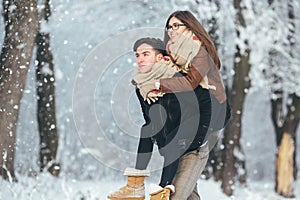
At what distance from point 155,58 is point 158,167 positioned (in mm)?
945

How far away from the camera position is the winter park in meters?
2.62

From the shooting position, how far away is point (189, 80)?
1433 millimetres

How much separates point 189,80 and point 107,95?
1554mm

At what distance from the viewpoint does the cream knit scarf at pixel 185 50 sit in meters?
1.44

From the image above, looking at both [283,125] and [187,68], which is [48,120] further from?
[187,68]

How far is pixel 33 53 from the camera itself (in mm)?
2654

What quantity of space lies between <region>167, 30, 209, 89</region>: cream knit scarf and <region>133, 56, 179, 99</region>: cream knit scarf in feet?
0.05

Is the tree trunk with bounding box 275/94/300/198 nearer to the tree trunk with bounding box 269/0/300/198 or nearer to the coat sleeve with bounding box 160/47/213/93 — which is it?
the tree trunk with bounding box 269/0/300/198

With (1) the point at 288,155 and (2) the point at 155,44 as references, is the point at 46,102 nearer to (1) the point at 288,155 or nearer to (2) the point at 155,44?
(1) the point at 288,155

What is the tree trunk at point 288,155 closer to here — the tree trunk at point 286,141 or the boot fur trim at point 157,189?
the tree trunk at point 286,141

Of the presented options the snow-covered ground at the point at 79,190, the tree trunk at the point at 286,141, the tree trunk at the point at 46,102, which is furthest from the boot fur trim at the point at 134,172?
the tree trunk at the point at 286,141

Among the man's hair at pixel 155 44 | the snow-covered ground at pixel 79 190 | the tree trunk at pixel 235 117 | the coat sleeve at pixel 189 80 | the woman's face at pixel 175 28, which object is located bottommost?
the snow-covered ground at pixel 79 190

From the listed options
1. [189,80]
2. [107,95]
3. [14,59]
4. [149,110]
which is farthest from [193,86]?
[107,95]

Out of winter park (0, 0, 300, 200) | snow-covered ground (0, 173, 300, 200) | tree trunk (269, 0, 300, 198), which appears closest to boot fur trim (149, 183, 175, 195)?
winter park (0, 0, 300, 200)
